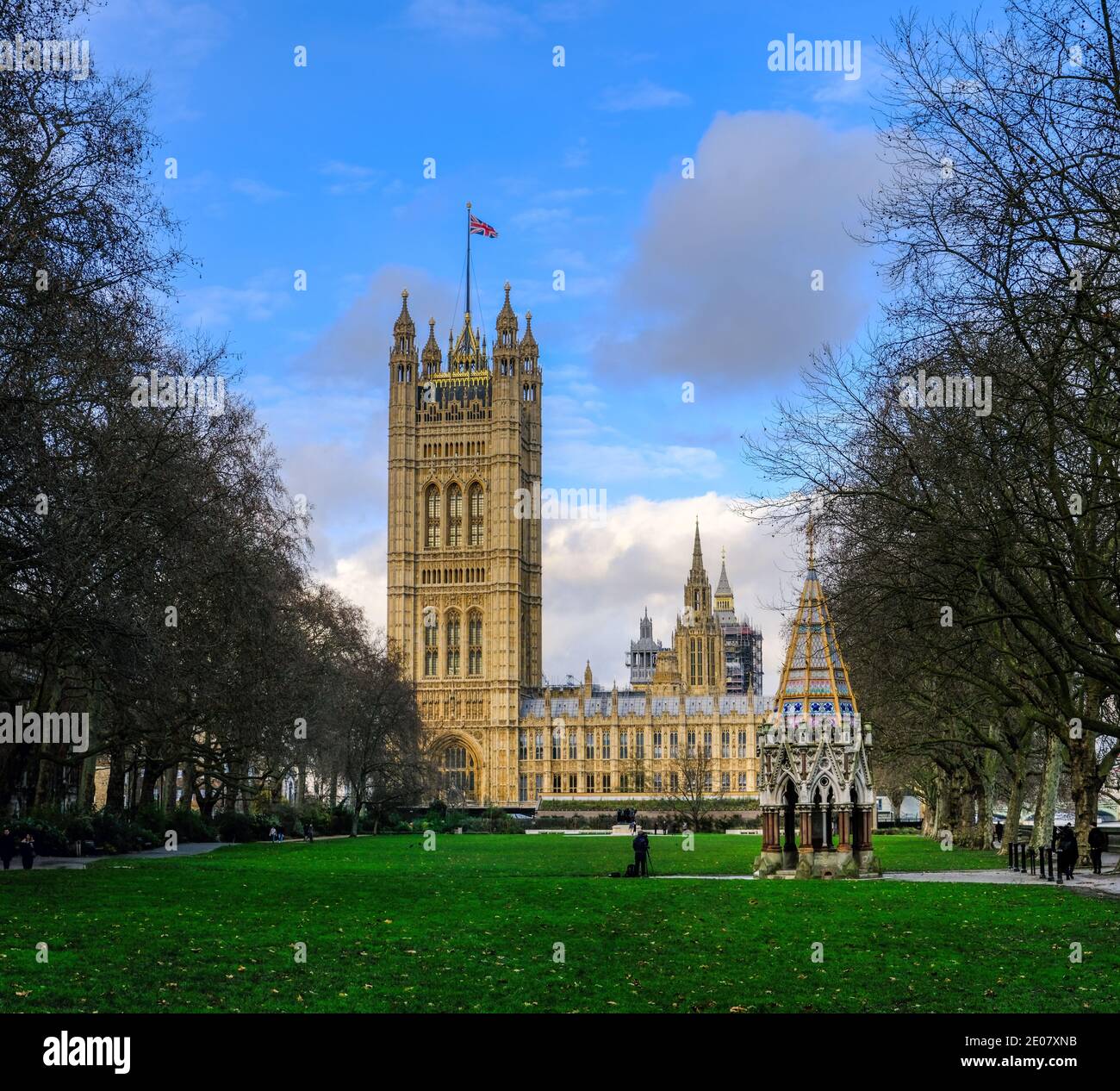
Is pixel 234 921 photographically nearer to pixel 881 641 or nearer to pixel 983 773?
pixel 881 641

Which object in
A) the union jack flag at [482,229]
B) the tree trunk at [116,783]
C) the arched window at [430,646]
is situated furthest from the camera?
the arched window at [430,646]

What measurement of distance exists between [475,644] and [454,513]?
42.2 ft

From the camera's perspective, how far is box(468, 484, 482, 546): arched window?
451ft

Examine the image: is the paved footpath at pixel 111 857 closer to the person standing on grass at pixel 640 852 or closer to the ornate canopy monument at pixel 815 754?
the person standing on grass at pixel 640 852

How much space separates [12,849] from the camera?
3070 centimetres

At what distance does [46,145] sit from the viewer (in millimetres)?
21031

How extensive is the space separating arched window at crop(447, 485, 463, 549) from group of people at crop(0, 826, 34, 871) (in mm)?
105918

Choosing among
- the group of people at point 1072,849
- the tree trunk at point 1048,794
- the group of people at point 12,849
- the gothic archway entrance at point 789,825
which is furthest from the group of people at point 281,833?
the group of people at point 1072,849

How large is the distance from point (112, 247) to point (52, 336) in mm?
1805

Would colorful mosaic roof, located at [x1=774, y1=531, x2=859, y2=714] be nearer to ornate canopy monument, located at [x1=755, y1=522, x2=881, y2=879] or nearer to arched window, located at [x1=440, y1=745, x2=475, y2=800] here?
ornate canopy monument, located at [x1=755, y1=522, x2=881, y2=879]

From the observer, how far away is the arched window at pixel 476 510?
137m

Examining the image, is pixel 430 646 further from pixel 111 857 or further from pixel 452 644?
pixel 111 857

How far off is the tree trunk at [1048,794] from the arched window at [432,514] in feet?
327

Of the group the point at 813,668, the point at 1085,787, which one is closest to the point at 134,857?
the point at 813,668
